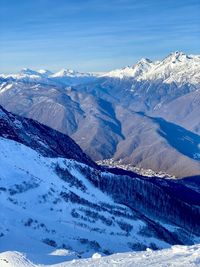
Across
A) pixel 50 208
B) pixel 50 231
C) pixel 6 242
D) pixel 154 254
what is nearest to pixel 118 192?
pixel 50 208

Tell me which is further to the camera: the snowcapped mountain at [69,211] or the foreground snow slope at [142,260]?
the snowcapped mountain at [69,211]

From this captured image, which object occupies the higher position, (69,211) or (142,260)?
(142,260)

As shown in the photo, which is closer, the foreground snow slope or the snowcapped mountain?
the foreground snow slope

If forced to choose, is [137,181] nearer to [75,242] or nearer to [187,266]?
[75,242]
